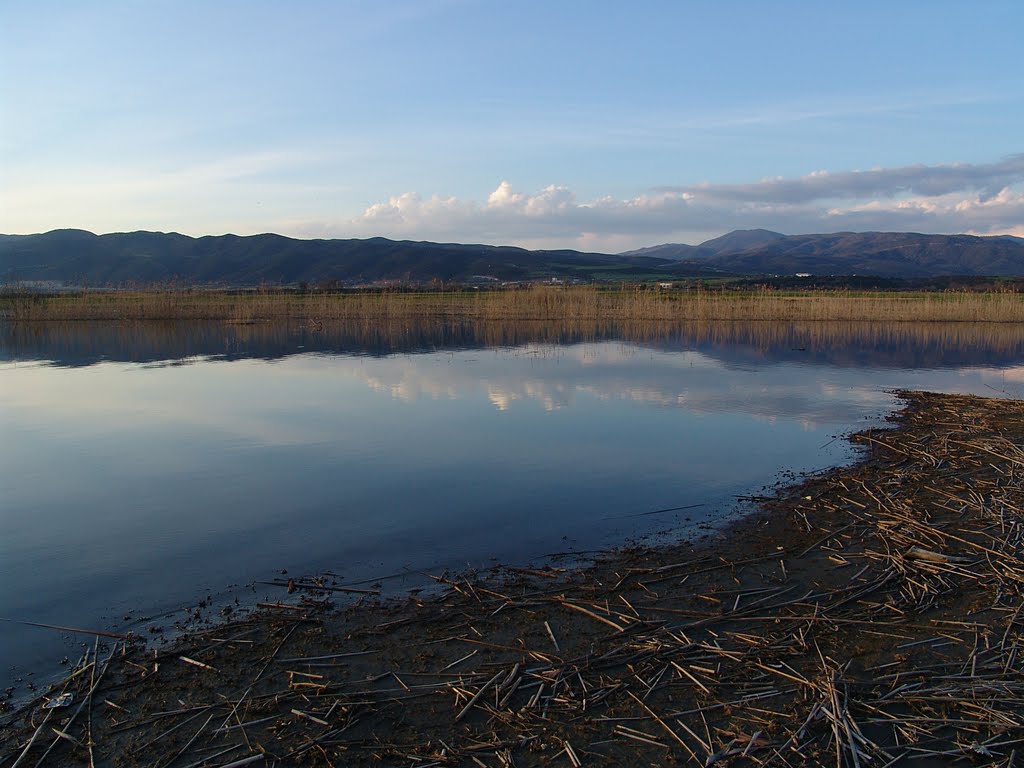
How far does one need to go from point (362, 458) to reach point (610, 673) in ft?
18.1

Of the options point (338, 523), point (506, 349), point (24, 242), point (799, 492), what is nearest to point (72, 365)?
point (506, 349)

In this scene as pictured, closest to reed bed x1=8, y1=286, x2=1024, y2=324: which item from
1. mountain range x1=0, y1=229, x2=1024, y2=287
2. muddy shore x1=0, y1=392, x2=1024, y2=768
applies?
muddy shore x1=0, y1=392, x2=1024, y2=768

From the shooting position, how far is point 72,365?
1848cm

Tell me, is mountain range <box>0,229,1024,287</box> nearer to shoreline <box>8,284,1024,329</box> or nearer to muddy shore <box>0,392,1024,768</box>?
shoreline <box>8,284,1024,329</box>

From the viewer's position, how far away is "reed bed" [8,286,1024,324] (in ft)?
114

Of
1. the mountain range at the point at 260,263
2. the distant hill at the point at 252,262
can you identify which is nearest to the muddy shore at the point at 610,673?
the mountain range at the point at 260,263

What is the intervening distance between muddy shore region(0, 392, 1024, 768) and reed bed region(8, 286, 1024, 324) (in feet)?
97.8

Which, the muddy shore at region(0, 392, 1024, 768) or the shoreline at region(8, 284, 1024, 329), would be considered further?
the shoreline at region(8, 284, 1024, 329)

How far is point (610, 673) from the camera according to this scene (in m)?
3.99

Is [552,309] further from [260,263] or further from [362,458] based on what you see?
[260,263]

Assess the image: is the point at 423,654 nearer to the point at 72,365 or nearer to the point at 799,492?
the point at 799,492

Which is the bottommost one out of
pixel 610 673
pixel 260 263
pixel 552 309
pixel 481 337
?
pixel 610 673

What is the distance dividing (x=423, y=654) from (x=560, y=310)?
31941 mm

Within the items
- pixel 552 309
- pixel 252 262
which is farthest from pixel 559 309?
pixel 252 262
